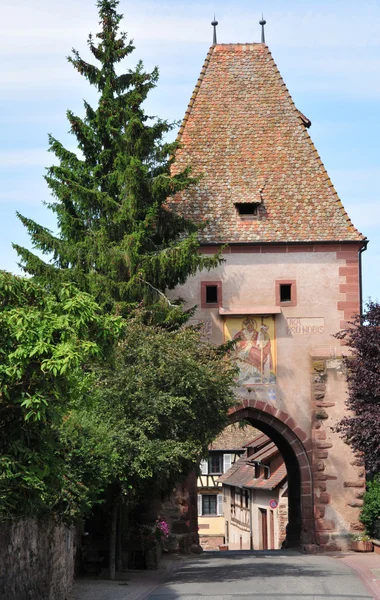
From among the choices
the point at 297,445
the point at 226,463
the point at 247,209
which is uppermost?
the point at 247,209

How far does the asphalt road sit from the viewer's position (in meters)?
16.6

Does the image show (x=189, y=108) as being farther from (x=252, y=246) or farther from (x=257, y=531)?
(x=257, y=531)

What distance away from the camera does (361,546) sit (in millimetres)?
27219

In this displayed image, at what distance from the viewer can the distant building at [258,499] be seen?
137 feet

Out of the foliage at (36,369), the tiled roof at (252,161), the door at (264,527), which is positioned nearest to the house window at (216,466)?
the door at (264,527)

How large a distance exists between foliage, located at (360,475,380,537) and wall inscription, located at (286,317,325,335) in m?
4.37

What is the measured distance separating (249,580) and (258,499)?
27764 millimetres

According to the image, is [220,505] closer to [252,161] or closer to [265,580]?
[252,161]

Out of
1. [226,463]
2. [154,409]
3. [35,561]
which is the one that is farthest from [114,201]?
[226,463]

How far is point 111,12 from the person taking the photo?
27.0 meters

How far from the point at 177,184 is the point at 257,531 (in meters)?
25.8

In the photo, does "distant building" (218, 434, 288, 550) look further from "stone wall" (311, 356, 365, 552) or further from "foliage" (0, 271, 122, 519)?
"foliage" (0, 271, 122, 519)

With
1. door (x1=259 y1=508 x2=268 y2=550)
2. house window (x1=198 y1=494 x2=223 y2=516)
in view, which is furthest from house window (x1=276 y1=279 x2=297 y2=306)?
house window (x1=198 y1=494 x2=223 y2=516)

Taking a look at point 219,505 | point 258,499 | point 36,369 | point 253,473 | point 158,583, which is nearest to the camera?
point 36,369
